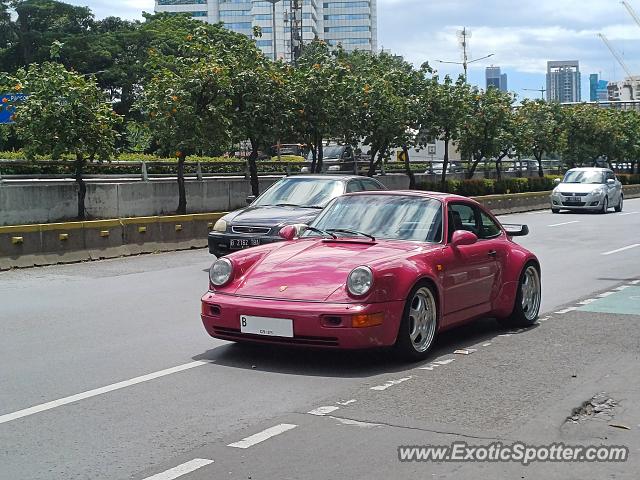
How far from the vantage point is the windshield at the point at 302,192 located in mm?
14789

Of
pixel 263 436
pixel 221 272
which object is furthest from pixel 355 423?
pixel 221 272

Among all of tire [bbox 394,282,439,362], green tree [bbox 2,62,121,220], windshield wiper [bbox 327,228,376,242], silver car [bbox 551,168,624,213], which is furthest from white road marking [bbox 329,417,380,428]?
silver car [bbox 551,168,624,213]

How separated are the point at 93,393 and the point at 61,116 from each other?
13788mm

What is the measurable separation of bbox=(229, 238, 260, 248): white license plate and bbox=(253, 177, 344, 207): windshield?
1.30 meters

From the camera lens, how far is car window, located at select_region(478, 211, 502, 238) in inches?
359

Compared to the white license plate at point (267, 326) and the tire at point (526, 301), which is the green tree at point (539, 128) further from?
the white license plate at point (267, 326)

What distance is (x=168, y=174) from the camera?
27266 mm

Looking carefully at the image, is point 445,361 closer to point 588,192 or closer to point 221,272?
point 221,272

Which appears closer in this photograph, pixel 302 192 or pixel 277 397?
pixel 277 397

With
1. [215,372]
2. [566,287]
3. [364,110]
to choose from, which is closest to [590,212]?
[364,110]

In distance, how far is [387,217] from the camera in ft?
27.9

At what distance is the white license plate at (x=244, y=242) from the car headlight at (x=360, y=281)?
6.52 m

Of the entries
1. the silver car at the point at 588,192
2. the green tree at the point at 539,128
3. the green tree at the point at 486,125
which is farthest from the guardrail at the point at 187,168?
the silver car at the point at 588,192

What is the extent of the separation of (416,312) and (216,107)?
55.1 ft
